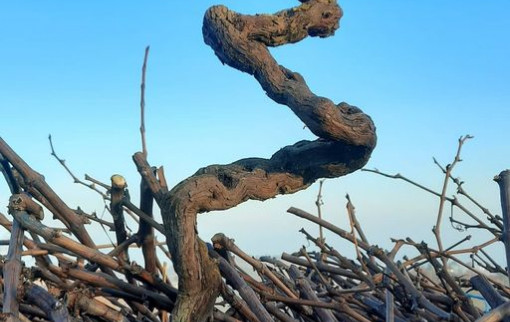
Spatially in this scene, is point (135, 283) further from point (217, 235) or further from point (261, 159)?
point (261, 159)

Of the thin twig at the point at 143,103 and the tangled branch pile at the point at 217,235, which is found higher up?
the thin twig at the point at 143,103

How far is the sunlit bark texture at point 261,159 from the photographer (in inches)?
28.5

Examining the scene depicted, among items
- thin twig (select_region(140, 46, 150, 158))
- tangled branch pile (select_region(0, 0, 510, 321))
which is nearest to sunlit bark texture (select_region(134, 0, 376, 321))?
tangled branch pile (select_region(0, 0, 510, 321))

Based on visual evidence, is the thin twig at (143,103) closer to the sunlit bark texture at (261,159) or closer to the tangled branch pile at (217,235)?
the tangled branch pile at (217,235)

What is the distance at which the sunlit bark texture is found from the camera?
724 mm

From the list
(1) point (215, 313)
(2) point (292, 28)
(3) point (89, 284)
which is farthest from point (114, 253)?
(2) point (292, 28)

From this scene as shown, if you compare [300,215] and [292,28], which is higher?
[292,28]

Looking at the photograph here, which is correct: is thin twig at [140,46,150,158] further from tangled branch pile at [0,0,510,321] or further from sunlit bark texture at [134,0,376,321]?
sunlit bark texture at [134,0,376,321]

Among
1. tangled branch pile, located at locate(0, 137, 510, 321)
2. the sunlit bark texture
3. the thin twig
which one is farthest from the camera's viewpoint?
the thin twig

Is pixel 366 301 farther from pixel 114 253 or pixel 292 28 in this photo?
pixel 292 28

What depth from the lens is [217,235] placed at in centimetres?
97

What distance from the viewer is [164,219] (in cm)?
75

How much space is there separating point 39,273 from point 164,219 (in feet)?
0.86

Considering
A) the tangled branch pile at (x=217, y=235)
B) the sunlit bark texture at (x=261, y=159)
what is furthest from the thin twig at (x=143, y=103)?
the sunlit bark texture at (x=261, y=159)
